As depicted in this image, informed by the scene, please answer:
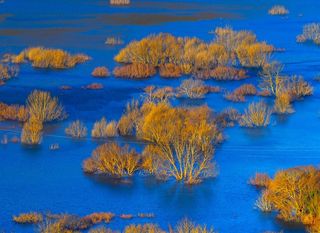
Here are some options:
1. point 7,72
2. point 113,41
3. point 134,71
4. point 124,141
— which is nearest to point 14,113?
point 124,141

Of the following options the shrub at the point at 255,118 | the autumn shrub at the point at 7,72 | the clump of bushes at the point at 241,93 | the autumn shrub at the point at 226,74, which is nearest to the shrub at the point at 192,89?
the clump of bushes at the point at 241,93

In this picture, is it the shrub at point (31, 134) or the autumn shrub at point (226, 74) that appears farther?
the autumn shrub at point (226, 74)

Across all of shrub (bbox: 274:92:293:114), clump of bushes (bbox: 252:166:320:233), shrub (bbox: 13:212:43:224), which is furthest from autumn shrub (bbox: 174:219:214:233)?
shrub (bbox: 274:92:293:114)

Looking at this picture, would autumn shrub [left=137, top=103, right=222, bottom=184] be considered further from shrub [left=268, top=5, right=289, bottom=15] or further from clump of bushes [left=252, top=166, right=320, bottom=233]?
shrub [left=268, top=5, right=289, bottom=15]

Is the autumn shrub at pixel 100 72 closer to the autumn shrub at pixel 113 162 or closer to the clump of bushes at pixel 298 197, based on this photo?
the autumn shrub at pixel 113 162

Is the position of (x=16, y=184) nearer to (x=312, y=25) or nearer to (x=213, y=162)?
(x=213, y=162)

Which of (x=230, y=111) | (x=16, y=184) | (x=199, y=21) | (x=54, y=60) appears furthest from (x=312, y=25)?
(x=16, y=184)

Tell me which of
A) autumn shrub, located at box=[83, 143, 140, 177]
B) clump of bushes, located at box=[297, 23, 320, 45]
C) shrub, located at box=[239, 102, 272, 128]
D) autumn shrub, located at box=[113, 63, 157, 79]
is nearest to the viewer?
autumn shrub, located at box=[83, 143, 140, 177]
